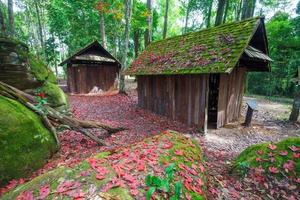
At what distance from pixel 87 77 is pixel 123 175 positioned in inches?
627

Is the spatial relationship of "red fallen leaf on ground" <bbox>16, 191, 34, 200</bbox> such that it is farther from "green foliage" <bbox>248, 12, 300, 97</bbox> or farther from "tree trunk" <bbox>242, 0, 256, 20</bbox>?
"green foliage" <bbox>248, 12, 300, 97</bbox>

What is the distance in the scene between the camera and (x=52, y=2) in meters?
25.8

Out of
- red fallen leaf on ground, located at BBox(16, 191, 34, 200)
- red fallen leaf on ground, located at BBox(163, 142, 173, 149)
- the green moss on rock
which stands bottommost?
red fallen leaf on ground, located at BBox(16, 191, 34, 200)

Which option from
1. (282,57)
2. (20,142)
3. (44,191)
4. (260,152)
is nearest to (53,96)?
(20,142)

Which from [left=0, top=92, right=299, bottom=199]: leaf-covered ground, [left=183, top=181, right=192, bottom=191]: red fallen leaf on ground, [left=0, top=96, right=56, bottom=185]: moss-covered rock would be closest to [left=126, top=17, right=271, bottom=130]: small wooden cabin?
[left=0, top=92, right=299, bottom=199]: leaf-covered ground

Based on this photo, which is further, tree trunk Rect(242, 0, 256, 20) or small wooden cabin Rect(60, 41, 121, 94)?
small wooden cabin Rect(60, 41, 121, 94)

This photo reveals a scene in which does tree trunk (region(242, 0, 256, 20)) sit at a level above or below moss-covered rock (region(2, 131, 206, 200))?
above

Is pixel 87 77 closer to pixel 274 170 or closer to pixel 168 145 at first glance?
pixel 168 145

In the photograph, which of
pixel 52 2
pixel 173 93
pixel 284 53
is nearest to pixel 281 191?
pixel 173 93

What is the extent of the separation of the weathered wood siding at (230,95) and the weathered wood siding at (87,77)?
40.6 ft

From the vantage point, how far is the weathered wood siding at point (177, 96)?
7762 mm

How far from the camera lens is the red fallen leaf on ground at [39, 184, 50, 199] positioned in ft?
7.53

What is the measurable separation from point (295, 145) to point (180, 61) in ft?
18.1

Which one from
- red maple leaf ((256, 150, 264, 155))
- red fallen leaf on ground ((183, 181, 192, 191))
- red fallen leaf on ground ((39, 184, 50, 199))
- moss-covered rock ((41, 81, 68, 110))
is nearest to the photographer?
red fallen leaf on ground ((39, 184, 50, 199))
